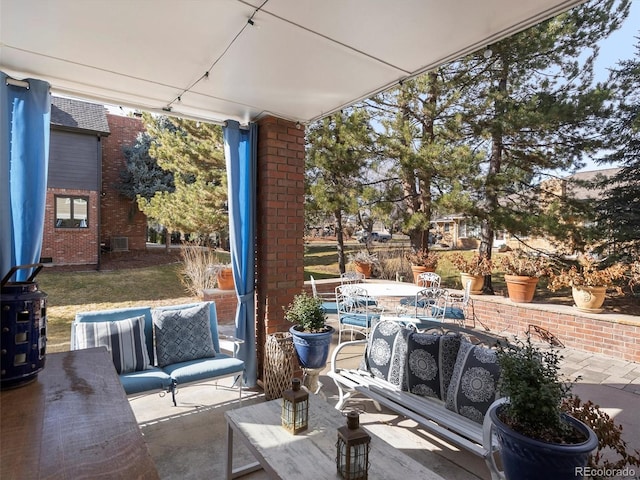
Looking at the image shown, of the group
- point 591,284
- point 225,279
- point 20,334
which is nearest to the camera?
point 20,334

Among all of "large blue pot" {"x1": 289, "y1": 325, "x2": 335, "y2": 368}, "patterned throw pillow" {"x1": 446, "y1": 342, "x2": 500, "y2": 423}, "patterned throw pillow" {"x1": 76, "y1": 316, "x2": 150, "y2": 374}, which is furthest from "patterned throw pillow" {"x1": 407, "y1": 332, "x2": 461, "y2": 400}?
"patterned throw pillow" {"x1": 76, "y1": 316, "x2": 150, "y2": 374}

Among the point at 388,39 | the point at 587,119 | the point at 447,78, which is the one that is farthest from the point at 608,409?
the point at 447,78

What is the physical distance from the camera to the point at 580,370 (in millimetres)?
4168

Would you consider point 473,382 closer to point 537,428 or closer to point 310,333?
point 537,428

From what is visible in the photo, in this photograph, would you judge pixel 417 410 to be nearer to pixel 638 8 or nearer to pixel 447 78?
pixel 447 78

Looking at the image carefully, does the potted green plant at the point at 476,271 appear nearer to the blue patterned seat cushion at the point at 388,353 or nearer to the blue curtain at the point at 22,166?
the blue patterned seat cushion at the point at 388,353

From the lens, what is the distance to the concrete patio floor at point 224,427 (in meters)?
2.31

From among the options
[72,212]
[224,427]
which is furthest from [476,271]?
[72,212]

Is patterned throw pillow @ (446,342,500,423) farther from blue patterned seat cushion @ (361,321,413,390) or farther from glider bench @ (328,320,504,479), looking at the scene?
blue patterned seat cushion @ (361,321,413,390)

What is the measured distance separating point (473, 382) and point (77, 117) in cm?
1305

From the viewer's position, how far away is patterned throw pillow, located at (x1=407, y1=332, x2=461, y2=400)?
243 centimetres

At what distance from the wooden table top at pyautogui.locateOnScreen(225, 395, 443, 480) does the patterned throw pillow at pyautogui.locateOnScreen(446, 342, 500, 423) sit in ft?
2.29

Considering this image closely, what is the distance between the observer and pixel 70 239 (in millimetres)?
10383

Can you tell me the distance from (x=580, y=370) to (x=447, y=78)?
5.66 meters
